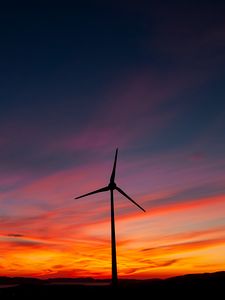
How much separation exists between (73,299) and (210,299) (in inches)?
2158

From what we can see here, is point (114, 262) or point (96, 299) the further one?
point (96, 299)

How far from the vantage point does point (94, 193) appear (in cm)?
9625

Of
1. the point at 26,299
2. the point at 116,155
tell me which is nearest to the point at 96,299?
the point at 26,299

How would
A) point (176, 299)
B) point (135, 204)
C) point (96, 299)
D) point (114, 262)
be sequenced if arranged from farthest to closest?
point (96, 299)
point (176, 299)
point (135, 204)
point (114, 262)

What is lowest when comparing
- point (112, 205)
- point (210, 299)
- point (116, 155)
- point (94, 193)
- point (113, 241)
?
point (210, 299)

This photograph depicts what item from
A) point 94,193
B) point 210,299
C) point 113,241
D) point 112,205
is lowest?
point 210,299

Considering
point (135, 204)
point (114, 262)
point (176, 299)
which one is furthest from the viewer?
point (176, 299)

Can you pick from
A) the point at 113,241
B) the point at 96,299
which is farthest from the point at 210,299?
the point at 113,241

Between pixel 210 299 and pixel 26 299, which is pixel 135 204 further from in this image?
pixel 26 299

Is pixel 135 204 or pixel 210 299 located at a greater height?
pixel 135 204

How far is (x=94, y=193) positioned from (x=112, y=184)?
6233mm

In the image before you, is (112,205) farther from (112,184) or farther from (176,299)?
(176,299)

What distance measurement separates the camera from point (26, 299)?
132500mm

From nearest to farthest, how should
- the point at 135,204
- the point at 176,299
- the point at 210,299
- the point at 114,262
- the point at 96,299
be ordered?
the point at 114,262 → the point at 135,204 → the point at 210,299 → the point at 176,299 → the point at 96,299
